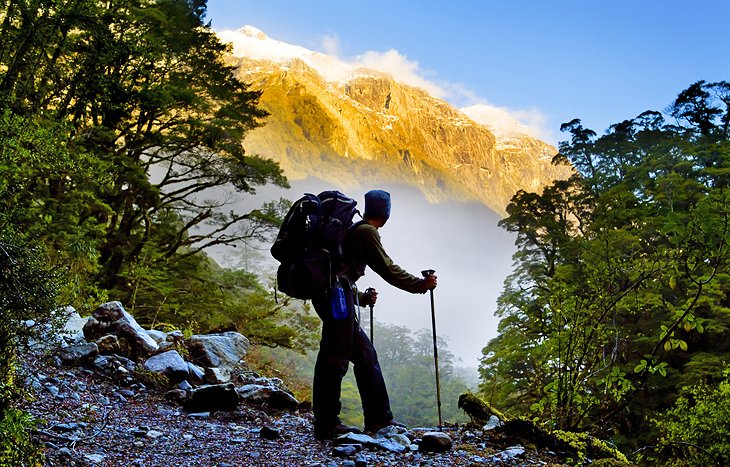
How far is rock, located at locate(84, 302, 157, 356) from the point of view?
6965 millimetres

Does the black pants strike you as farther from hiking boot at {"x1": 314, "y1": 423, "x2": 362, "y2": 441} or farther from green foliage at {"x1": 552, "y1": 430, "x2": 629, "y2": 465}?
green foliage at {"x1": 552, "y1": 430, "x2": 629, "y2": 465}

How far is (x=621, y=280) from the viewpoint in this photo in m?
5.64

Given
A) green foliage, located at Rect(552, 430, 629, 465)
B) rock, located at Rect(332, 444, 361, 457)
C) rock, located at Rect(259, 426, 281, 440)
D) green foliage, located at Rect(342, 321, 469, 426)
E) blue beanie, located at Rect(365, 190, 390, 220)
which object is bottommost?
green foliage, located at Rect(342, 321, 469, 426)

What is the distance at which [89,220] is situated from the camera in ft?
40.1

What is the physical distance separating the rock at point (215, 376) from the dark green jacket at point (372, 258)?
369 cm

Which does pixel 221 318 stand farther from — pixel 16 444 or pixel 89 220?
pixel 16 444

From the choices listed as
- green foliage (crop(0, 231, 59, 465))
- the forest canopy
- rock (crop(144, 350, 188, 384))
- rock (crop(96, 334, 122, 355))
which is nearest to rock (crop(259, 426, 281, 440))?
green foliage (crop(0, 231, 59, 465))

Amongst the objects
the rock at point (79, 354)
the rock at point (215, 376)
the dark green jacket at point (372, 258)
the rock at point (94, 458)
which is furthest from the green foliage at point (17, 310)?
the rock at point (215, 376)

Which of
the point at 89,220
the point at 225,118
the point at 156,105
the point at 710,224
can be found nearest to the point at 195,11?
the point at 225,118

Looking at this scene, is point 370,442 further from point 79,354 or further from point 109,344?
point 109,344

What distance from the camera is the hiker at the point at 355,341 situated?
A: 14.0ft

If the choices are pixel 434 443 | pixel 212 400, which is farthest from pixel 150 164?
pixel 434 443

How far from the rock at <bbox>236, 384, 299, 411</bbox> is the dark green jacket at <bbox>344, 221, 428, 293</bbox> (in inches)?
101

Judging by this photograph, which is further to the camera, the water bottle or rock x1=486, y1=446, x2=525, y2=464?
the water bottle
